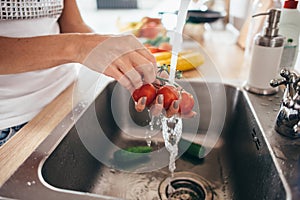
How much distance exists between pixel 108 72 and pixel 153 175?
330 mm

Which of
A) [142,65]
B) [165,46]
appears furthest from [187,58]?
[142,65]

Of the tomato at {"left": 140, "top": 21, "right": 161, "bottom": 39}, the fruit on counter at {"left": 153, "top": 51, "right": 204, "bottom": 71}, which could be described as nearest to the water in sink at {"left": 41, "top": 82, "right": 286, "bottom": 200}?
the fruit on counter at {"left": 153, "top": 51, "right": 204, "bottom": 71}

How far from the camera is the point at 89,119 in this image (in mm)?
807

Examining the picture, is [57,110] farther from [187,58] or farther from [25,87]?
[187,58]

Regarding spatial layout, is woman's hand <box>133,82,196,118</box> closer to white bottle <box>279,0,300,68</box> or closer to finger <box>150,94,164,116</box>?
finger <box>150,94,164,116</box>

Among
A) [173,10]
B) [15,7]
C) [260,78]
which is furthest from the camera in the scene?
[173,10]

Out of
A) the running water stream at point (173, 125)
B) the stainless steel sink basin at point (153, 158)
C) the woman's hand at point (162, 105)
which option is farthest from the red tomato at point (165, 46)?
the woman's hand at point (162, 105)

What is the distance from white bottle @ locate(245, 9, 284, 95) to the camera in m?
0.81

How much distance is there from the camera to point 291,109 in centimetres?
65

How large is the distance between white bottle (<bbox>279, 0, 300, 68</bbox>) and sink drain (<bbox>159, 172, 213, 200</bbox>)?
414 millimetres

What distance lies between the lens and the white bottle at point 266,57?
2.64 feet

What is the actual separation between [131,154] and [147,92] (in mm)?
260

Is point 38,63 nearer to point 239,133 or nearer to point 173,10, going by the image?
point 239,133

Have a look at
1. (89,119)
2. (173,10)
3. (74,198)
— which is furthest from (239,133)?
(173,10)
